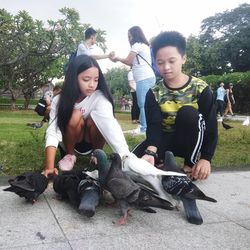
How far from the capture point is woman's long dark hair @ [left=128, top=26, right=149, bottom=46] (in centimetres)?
578

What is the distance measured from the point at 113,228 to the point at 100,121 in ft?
4.02

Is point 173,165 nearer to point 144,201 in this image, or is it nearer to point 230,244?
point 144,201

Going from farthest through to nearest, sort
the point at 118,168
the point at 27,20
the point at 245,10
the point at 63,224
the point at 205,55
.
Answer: the point at 245,10 < the point at 205,55 < the point at 27,20 < the point at 118,168 < the point at 63,224

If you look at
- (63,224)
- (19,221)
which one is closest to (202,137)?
(63,224)

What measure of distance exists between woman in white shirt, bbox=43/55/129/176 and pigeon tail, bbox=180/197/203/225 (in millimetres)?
707

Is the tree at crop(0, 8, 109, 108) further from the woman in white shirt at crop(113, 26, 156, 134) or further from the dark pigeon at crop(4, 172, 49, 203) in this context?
the dark pigeon at crop(4, 172, 49, 203)

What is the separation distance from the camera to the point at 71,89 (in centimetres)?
343

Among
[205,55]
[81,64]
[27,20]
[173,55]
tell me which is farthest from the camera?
[205,55]

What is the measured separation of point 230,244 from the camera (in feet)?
7.30

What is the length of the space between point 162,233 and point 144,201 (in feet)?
0.76

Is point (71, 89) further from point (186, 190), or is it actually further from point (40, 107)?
point (40, 107)

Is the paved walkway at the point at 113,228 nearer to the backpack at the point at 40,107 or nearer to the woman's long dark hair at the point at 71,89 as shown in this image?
the woman's long dark hair at the point at 71,89

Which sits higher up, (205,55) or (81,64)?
(205,55)

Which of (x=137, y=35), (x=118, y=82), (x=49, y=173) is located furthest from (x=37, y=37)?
(x=118, y=82)
